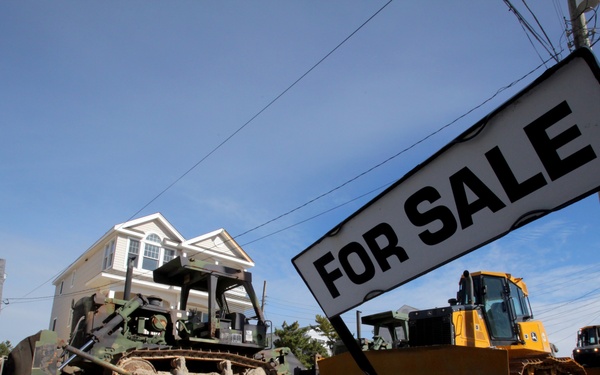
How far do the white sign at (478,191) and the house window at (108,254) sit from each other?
1027 inches

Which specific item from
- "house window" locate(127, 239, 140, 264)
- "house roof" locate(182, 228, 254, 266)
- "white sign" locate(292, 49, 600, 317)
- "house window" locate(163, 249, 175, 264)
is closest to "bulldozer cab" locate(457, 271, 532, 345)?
"white sign" locate(292, 49, 600, 317)

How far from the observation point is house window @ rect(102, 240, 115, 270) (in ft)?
86.6

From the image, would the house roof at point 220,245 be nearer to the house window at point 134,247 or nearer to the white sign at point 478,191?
the house window at point 134,247

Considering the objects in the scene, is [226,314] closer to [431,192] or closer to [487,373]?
[487,373]

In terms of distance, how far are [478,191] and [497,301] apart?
8.85 m

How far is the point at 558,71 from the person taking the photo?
161 cm

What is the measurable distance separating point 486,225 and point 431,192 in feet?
0.83

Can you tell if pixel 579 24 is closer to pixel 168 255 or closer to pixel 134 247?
pixel 134 247

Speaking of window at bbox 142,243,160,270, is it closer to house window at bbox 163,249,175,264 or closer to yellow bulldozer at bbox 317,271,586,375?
house window at bbox 163,249,175,264

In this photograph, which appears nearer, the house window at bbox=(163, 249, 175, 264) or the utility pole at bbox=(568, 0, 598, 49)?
the utility pole at bbox=(568, 0, 598, 49)

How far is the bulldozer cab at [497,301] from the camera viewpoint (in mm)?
9500

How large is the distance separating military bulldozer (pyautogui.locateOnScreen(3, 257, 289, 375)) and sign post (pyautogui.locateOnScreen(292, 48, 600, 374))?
739 centimetres

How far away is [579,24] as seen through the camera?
871cm

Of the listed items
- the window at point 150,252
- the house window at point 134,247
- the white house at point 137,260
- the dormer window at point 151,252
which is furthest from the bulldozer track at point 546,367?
the house window at point 134,247
